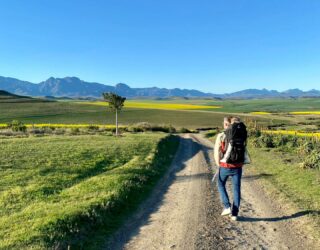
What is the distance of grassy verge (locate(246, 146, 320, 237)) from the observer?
12083mm

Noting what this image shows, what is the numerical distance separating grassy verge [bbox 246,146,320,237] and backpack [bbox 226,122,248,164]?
251 centimetres

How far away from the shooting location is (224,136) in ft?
34.4

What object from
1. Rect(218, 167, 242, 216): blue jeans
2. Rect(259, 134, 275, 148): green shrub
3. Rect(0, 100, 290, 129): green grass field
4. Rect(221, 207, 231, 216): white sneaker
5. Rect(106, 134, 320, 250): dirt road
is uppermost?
Rect(218, 167, 242, 216): blue jeans

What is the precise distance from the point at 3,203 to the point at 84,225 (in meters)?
4.19

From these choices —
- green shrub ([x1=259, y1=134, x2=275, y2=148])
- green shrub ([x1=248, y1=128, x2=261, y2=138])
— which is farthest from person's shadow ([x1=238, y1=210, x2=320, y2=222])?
green shrub ([x1=248, y1=128, x2=261, y2=138])

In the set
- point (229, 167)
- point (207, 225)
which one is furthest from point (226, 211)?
point (229, 167)

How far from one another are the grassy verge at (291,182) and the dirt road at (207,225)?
459 mm

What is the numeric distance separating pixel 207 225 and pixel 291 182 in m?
7.22

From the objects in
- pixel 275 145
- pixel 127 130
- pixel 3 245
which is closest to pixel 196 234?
pixel 3 245

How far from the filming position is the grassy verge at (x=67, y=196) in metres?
8.95

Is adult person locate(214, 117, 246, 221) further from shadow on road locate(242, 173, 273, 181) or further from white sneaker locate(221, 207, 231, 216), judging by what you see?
shadow on road locate(242, 173, 273, 181)

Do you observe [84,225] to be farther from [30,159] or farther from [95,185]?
[30,159]

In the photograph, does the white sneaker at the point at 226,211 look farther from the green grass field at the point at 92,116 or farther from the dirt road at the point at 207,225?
the green grass field at the point at 92,116

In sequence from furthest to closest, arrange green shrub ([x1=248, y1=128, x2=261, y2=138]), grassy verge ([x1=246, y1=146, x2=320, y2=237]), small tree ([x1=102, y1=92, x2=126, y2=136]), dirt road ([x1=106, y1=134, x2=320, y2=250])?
small tree ([x1=102, y1=92, x2=126, y2=136])
green shrub ([x1=248, y1=128, x2=261, y2=138])
grassy verge ([x1=246, y1=146, x2=320, y2=237])
dirt road ([x1=106, y1=134, x2=320, y2=250])
